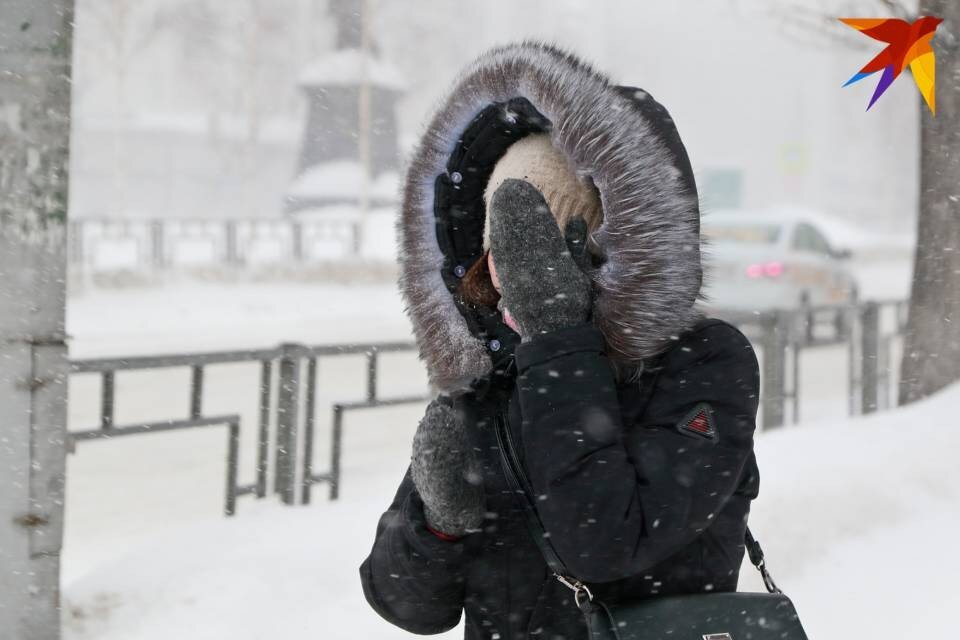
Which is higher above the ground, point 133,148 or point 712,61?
point 712,61

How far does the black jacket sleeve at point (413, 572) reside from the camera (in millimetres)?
1683

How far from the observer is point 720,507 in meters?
1.50

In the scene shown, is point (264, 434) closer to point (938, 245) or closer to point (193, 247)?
point (938, 245)

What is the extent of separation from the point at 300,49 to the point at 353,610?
1921 inches

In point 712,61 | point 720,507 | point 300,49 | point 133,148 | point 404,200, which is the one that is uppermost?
point 712,61

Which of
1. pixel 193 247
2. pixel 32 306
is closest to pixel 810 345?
pixel 32 306

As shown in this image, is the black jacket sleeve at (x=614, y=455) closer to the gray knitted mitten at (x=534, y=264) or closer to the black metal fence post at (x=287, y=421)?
the gray knitted mitten at (x=534, y=264)

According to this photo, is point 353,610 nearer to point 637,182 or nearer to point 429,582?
point 429,582

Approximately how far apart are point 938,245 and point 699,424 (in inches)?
→ 205

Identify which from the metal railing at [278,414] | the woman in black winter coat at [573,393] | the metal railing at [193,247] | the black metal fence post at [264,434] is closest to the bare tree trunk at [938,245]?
the metal railing at [278,414]

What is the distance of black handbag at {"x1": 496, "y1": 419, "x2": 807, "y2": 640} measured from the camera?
148cm

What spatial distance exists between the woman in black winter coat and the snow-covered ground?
218 cm

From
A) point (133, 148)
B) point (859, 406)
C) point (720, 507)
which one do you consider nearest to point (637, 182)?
point (720, 507)

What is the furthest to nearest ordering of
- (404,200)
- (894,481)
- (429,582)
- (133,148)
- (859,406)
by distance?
(133,148), (859,406), (894,481), (404,200), (429,582)
